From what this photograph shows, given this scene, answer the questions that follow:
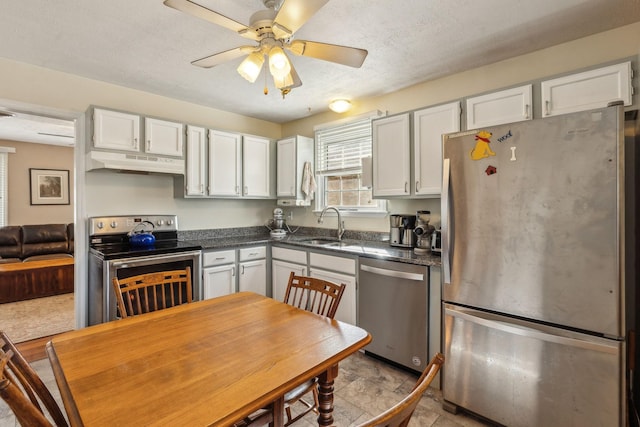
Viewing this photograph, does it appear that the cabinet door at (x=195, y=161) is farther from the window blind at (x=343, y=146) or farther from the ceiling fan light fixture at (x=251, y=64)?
the ceiling fan light fixture at (x=251, y=64)

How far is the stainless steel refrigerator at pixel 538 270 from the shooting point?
1498mm

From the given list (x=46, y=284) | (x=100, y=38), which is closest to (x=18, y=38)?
(x=100, y=38)

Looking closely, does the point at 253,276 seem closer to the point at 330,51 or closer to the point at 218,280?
the point at 218,280

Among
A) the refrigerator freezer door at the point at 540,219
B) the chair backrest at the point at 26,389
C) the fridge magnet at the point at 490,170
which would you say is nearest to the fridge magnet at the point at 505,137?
the refrigerator freezer door at the point at 540,219

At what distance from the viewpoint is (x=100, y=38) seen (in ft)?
7.38

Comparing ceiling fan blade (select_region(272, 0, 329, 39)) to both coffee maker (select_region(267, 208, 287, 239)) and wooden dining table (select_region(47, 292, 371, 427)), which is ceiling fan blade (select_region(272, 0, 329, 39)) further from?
coffee maker (select_region(267, 208, 287, 239))

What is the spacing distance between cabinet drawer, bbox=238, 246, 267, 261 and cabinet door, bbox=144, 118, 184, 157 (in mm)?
1209

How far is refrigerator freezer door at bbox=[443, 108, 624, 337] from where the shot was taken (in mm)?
1504

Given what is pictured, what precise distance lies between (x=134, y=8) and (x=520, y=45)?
8.79ft

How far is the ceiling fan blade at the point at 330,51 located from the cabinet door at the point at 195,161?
6.65ft

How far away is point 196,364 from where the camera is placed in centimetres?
110

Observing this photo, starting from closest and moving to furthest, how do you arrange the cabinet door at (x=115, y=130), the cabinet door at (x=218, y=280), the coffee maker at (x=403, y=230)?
the cabinet door at (x=115, y=130), the coffee maker at (x=403, y=230), the cabinet door at (x=218, y=280)

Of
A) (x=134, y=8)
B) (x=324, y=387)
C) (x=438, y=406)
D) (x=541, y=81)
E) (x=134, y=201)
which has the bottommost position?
(x=438, y=406)

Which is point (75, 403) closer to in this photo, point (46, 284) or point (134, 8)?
point (134, 8)
